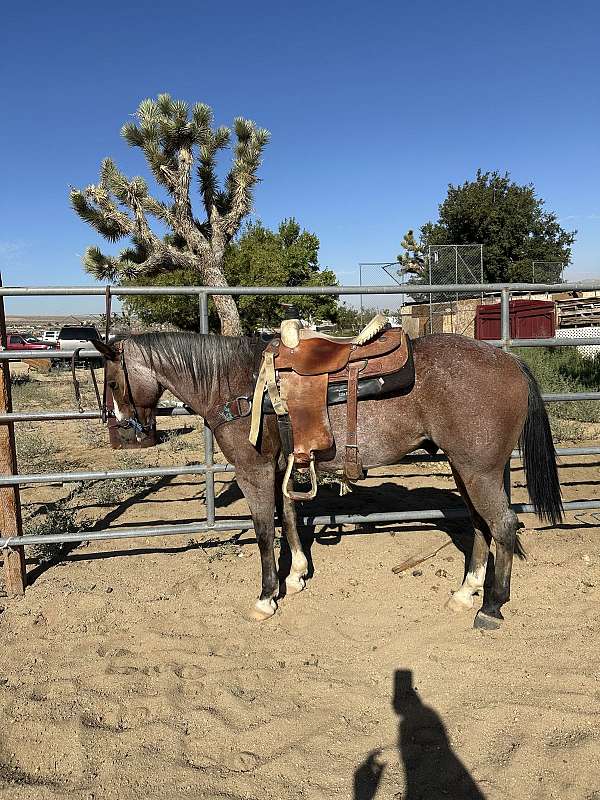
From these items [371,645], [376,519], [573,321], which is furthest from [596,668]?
[573,321]

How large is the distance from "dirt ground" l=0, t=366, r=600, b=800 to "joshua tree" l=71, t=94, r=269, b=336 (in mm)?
16196

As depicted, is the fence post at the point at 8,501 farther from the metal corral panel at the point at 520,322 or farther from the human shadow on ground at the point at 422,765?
the metal corral panel at the point at 520,322

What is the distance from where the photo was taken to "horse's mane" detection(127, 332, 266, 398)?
3.09 meters

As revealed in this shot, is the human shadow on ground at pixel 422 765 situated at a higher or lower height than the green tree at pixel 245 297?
lower

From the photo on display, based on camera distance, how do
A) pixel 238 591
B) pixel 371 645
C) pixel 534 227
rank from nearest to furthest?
pixel 371 645 → pixel 238 591 → pixel 534 227

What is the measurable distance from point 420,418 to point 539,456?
81 cm

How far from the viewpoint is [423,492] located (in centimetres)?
533

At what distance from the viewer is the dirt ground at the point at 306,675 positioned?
205 centimetres

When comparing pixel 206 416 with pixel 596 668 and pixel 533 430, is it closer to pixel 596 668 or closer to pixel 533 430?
pixel 533 430

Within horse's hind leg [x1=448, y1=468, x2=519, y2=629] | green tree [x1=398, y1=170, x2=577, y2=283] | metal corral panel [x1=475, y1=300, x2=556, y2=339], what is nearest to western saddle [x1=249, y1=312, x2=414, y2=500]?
horse's hind leg [x1=448, y1=468, x2=519, y2=629]

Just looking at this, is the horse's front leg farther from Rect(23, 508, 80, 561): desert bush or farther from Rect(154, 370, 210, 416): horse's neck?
Rect(23, 508, 80, 561): desert bush

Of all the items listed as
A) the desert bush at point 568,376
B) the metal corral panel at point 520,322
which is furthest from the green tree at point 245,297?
the desert bush at point 568,376

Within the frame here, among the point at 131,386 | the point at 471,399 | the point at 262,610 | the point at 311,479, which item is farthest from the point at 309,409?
the point at 262,610

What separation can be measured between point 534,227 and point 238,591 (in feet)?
132
